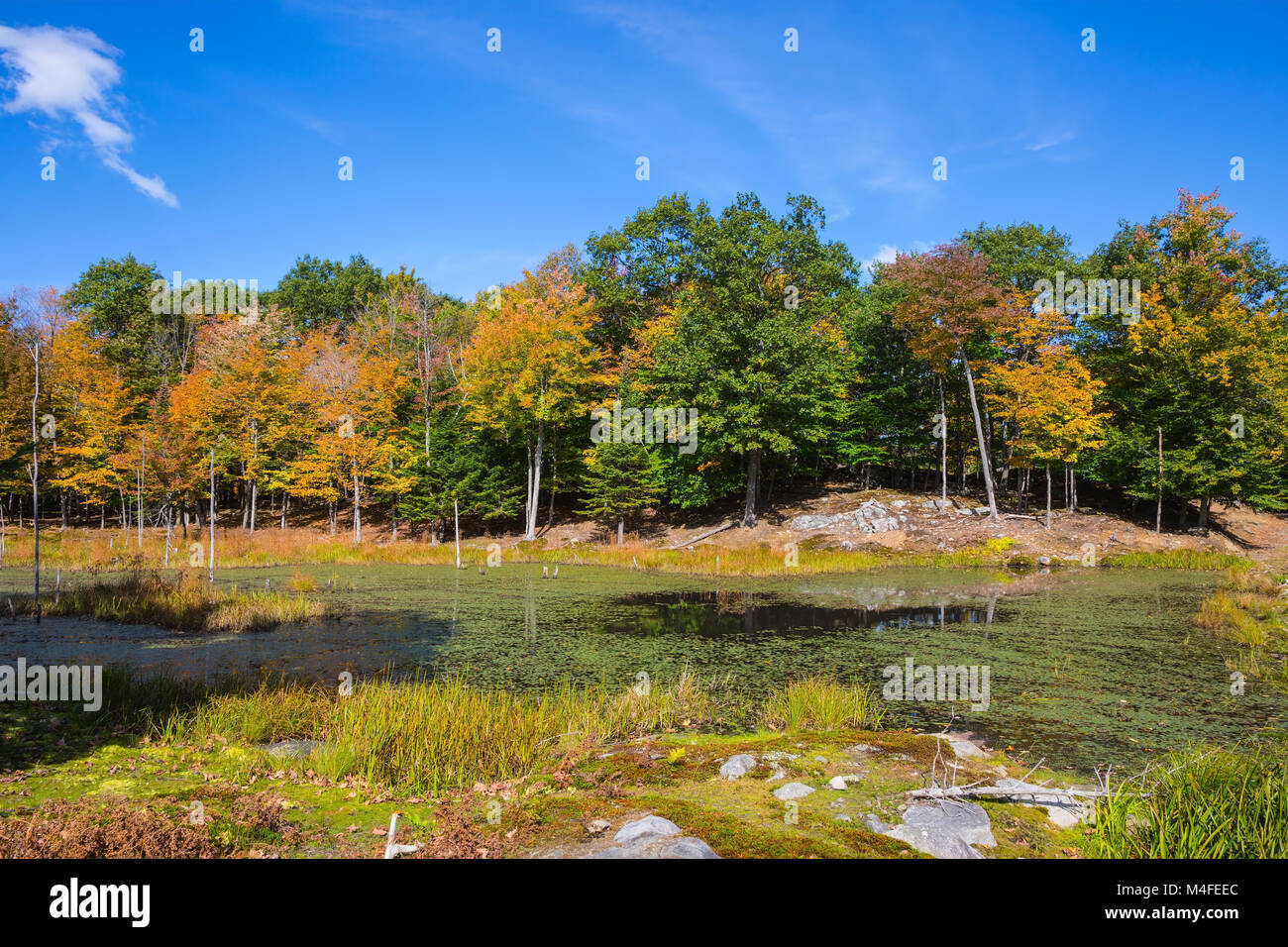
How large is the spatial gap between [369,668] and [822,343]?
26449 mm

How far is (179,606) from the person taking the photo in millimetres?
14914

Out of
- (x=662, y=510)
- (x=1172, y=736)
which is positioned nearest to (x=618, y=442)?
(x=662, y=510)

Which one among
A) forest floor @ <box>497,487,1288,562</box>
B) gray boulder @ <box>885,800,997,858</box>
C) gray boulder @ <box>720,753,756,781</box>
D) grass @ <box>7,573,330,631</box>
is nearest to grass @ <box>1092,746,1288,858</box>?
gray boulder @ <box>885,800,997,858</box>

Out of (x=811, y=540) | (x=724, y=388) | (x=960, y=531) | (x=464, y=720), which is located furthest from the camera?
(x=724, y=388)

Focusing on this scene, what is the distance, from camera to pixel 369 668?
1113 cm

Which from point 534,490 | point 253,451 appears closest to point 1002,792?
point 534,490

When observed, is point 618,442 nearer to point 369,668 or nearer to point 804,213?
point 804,213

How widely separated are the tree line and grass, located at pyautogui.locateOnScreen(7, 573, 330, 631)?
1716 centimetres

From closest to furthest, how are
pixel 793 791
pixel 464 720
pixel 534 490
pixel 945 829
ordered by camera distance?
pixel 945 829, pixel 793 791, pixel 464 720, pixel 534 490

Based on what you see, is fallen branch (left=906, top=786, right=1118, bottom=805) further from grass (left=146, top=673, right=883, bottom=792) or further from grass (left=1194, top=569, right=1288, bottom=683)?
grass (left=1194, top=569, right=1288, bottom=683)

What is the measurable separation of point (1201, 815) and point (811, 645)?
8.82 meters

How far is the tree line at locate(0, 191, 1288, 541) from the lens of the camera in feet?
104

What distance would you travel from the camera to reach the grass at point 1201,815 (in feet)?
13.5

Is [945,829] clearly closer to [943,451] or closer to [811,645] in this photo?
[811,645]
